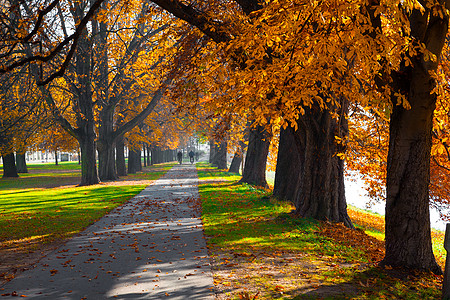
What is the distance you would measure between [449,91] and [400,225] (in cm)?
398

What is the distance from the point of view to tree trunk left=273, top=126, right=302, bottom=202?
14.4 metres

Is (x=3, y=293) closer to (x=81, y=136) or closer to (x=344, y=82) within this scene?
(x=344, y=82)

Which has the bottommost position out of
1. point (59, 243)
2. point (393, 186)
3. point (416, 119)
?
point (59, 243)

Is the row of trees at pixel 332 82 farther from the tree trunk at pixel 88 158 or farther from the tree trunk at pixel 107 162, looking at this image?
the tree trunk at pixel 107 162

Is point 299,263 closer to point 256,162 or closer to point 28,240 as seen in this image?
point 28,240

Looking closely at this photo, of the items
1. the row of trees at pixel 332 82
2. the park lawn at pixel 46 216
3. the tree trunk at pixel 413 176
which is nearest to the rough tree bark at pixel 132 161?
the park lawn at pixel 46 216

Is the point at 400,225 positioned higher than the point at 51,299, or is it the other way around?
the point at 400,225

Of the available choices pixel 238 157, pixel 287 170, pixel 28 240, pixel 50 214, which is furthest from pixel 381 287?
pixel 238 157

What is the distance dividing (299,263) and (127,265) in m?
2.84

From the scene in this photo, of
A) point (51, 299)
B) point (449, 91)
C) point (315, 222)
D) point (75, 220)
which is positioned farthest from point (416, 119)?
point (75, 220)

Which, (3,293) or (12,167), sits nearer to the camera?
(3,293)

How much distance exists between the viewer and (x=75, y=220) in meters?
11.9

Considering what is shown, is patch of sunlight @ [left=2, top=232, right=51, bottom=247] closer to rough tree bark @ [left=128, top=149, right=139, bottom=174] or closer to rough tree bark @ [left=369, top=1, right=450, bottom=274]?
rough tree bark @ [left=369, top=1, right=450, bottom=274]

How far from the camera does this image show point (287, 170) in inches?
581
